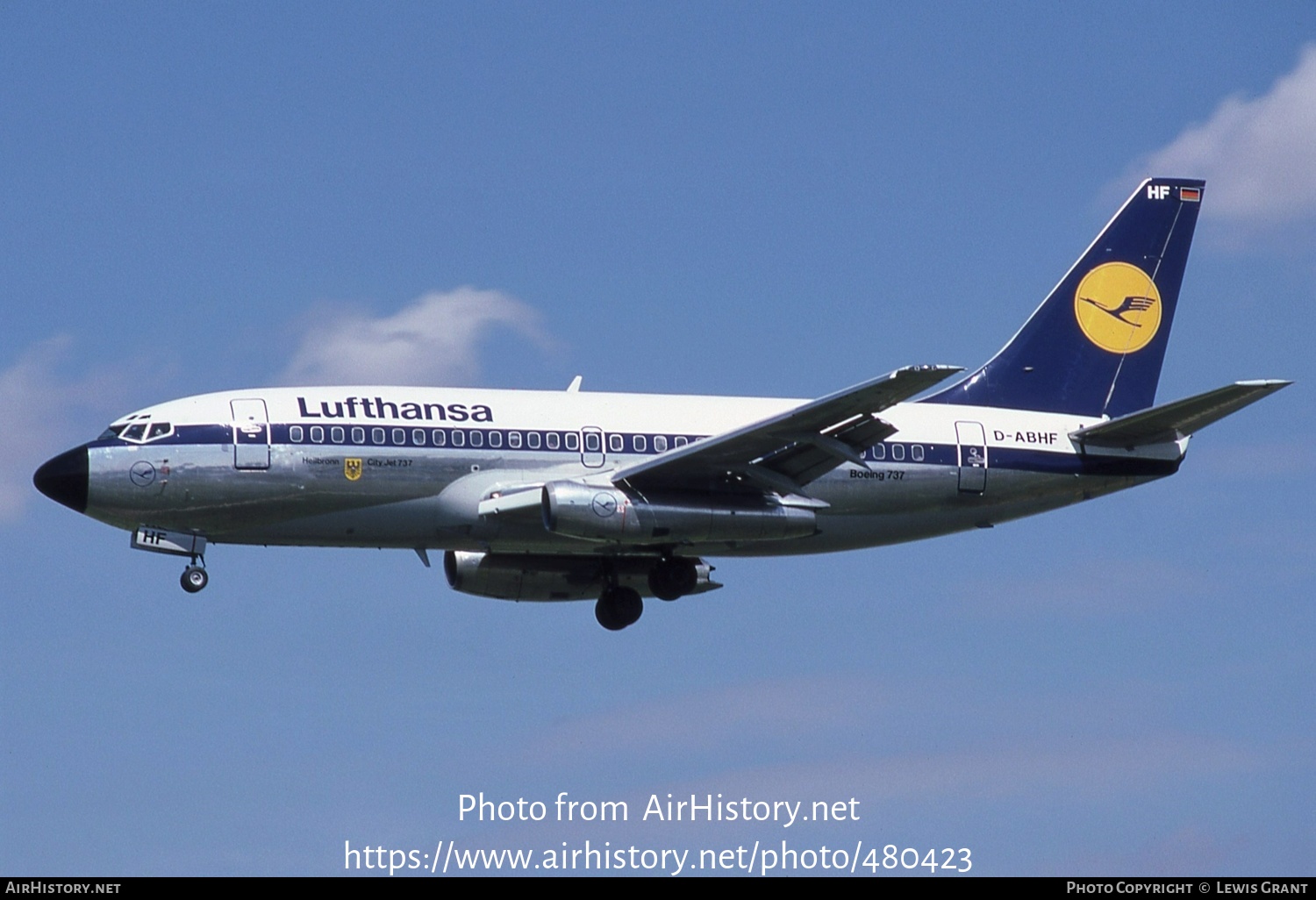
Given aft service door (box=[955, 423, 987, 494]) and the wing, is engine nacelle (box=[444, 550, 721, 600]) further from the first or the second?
aft service door (box=[955, 423, 987, 494])

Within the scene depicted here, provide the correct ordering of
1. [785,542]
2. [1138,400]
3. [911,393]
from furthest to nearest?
[1138,400] → [785,542] → [911,393]

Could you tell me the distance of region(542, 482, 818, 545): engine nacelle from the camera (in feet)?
120

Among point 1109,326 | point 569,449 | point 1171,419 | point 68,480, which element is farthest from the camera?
→ point 1109,326

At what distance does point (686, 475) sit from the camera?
124ft

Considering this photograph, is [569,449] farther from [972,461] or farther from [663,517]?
[972,461]

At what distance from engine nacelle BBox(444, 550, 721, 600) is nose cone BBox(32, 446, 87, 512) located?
852 cm

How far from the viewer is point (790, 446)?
3753 cm

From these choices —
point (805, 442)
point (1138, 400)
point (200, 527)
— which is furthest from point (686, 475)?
point (1138, 400)

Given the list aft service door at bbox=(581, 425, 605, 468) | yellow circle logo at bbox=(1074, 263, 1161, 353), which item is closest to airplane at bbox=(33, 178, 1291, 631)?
aft service door at bbox=(581, 425, 605, 468)

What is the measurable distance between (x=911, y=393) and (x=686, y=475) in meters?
5.54

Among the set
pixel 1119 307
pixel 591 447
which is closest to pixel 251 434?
pixel 591 447

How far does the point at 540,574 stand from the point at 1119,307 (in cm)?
1454

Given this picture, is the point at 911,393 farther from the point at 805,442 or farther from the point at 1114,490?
the point at 1114,490

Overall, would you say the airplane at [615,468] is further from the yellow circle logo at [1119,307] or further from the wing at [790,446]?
the yellow circle logo at [1119,307]
